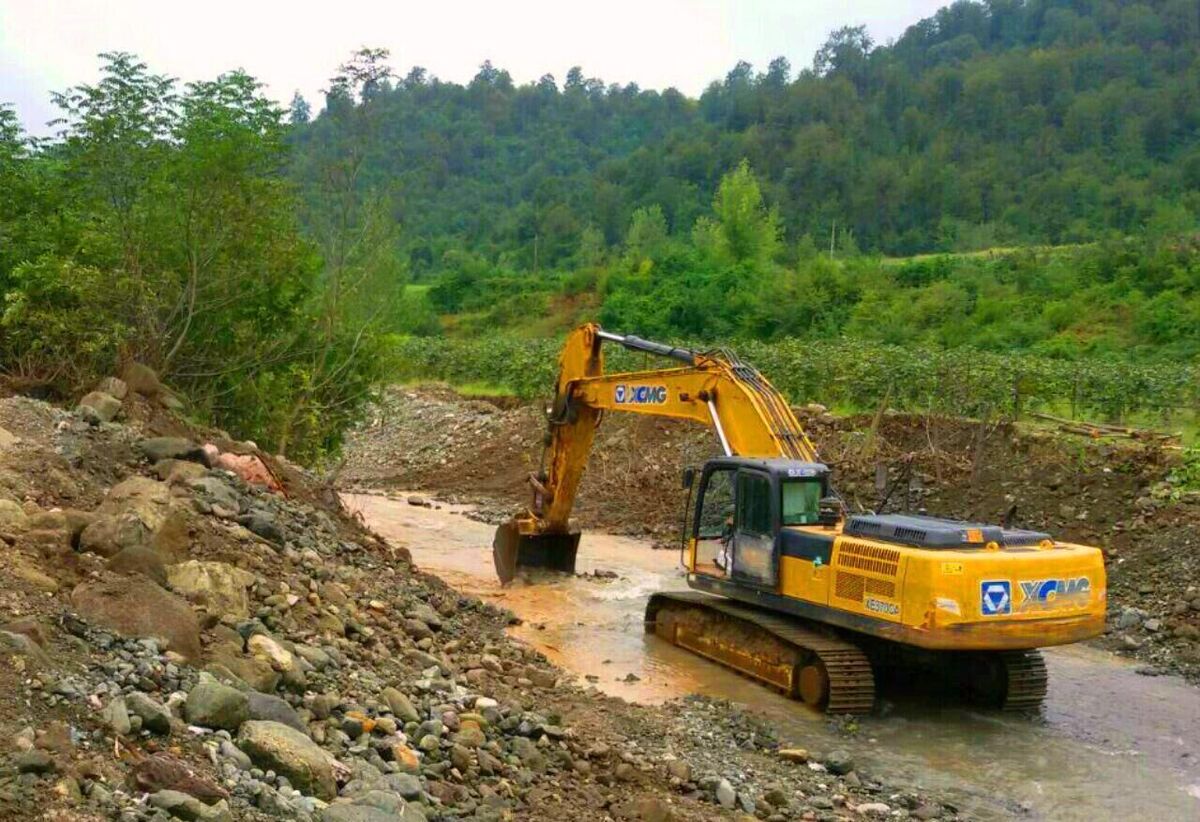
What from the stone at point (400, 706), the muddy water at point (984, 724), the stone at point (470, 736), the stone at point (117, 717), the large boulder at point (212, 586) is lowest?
the muddy water at point (984, 724)

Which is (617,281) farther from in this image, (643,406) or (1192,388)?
(643,406)

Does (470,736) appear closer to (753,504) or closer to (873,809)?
(873,809)

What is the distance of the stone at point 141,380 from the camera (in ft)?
43.4

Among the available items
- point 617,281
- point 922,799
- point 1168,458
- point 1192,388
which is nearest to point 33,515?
point 922,799

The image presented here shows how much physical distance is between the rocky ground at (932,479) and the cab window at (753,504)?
1.14 meters

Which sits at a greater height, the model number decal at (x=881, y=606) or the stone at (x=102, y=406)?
the stone at (x=102, y=406)

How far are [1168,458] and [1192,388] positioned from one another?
3.61 meters

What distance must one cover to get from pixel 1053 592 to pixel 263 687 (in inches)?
252

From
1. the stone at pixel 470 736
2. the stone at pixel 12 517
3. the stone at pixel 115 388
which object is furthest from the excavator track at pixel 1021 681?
the stone at pixel 115 388

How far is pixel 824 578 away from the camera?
11.1m

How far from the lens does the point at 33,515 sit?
843 centimetres

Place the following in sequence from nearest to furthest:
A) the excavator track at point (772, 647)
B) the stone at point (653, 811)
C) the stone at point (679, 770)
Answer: the stone at point (653, 811) → the stone at point (679, 770) → the excavator track at point (772, 647)

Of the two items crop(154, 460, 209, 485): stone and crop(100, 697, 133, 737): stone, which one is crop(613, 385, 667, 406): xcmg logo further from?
crop(100, 697, 133, 737): stone

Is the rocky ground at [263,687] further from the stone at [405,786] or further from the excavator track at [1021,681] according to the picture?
the excavator track at [1021,681]
